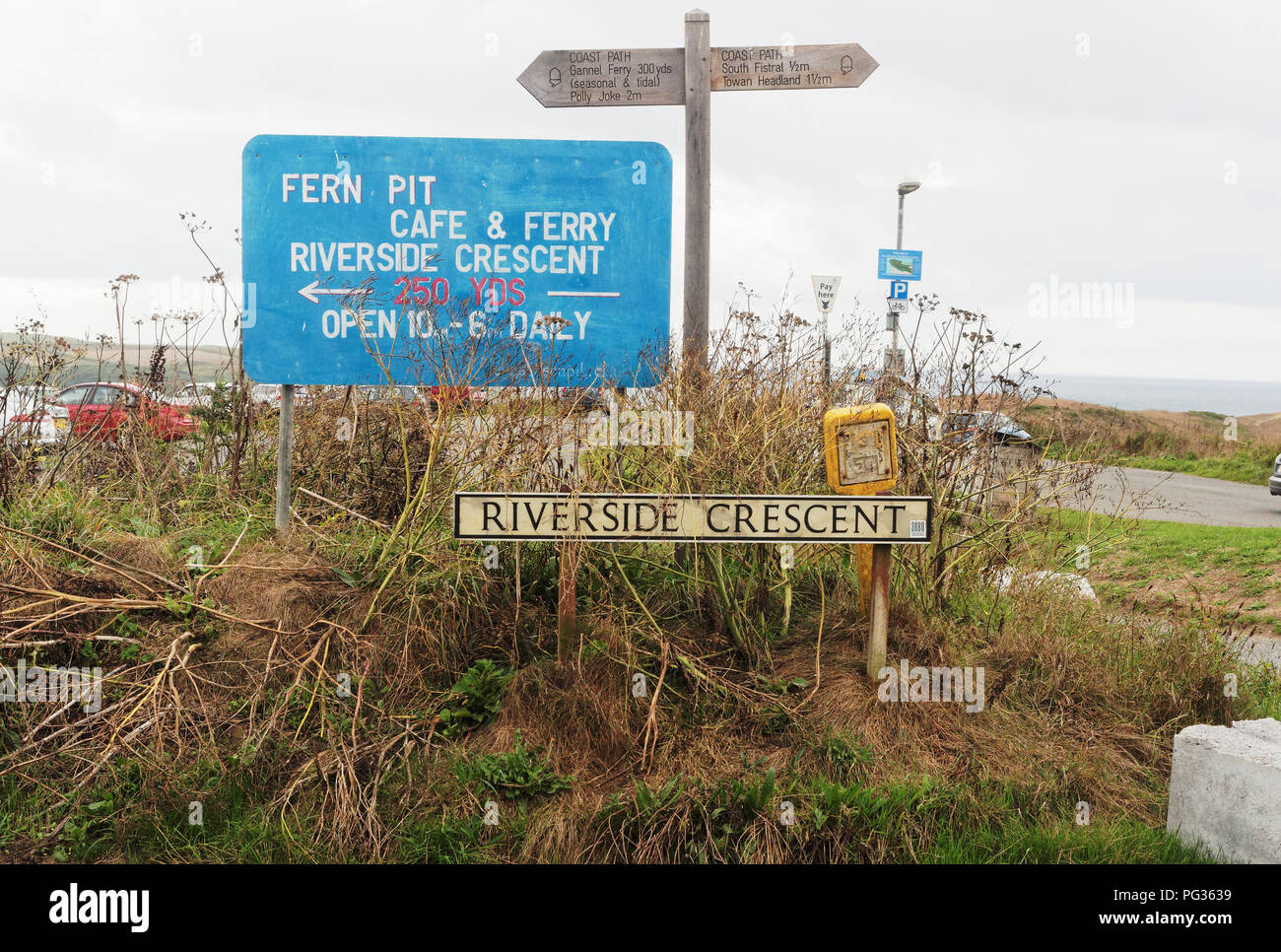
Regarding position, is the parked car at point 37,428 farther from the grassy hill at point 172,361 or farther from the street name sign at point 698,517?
the street name sign at point 698,517

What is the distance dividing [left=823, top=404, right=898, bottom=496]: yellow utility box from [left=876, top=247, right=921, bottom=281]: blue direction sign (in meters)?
11.8

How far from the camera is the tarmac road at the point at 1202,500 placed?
39.9ft

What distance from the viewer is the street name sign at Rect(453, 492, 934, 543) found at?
13.5 feet

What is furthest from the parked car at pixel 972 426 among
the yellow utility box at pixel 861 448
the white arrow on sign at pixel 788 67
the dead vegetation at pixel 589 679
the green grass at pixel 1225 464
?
the green grass at pixel 1225 464

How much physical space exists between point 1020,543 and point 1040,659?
3.35ft

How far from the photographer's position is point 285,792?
3621 millimetres

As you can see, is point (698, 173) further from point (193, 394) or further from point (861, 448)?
point (193, 394)

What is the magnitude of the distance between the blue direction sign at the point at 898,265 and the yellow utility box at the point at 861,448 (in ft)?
38.8

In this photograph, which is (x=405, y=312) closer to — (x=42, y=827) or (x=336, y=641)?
(x=336, y=641)

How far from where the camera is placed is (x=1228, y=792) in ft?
11.5

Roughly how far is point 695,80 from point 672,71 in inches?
6.3

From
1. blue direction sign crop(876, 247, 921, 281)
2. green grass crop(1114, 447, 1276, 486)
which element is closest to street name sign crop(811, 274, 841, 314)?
blue direction sign crop(876, 247, 921, 281)

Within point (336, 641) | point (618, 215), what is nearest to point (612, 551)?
point (336, 641)

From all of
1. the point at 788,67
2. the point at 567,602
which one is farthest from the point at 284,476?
the point at 788,67
